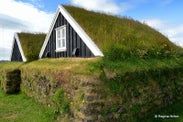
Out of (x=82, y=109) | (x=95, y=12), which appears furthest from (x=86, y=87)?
(x=95, y=12)

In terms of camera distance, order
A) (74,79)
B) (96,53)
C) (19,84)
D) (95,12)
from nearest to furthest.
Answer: (74,79) → (96,53) → (95,12) → (19,84)

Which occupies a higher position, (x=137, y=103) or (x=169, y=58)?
(x=169, y=58)

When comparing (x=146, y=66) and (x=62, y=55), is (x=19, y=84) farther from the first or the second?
(x=146, y=66)

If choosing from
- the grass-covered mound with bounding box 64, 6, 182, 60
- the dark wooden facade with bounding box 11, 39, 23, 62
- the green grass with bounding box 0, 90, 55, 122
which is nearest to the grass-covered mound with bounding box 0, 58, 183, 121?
the grass-covered mound with bounding box 64, 6, 182, 60

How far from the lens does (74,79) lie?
8328 millimetres

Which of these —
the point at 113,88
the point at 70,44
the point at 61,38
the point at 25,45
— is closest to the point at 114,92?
the point at 113,88

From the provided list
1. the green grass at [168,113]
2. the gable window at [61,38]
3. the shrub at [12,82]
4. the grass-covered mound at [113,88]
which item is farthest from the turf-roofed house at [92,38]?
the shrub at [12,82]

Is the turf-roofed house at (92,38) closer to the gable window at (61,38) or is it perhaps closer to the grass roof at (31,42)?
the gable window at (61,38)

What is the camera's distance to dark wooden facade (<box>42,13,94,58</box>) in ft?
38.2

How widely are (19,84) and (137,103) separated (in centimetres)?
1048

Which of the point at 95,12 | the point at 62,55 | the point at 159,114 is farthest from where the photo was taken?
the point at 95,12

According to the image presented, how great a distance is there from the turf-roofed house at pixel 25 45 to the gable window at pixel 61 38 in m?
5.64

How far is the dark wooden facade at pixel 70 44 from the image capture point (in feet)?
38.2

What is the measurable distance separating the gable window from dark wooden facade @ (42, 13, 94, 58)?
0.24 m
